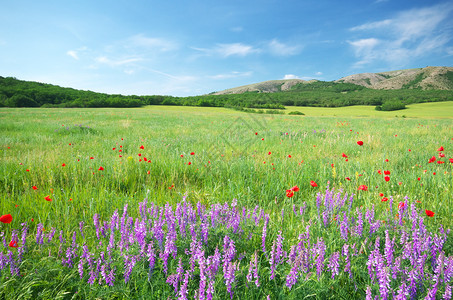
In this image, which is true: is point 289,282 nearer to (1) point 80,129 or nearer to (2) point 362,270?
(2) point 362,270

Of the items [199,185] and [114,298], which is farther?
[199,185]

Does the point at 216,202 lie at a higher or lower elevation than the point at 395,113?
lower

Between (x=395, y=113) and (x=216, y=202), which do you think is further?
(x=395, y=113)

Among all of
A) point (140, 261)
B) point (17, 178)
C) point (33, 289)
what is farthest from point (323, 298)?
point (17, 178)

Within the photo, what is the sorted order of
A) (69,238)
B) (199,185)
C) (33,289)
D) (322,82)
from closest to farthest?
(33,289) → (69,238) → (199,185) → (322,82)

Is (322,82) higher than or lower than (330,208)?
higher

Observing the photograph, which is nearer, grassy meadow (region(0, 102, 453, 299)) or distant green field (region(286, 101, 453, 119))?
grassy meadow (region(0, 102, 453, 299))

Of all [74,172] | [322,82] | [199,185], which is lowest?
[199,185]

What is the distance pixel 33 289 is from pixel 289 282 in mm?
1591

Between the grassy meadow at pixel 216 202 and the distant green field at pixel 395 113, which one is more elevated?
the distant green field at pixel 395 113

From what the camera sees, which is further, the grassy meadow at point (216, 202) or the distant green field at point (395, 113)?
the distant green field at point (395, 113)

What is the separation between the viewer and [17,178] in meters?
3.44

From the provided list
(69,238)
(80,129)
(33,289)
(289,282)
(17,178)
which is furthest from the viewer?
(80,129)

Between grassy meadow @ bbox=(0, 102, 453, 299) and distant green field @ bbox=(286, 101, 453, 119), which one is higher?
distant green field @ bbox=(286, 101, 453, 119)
